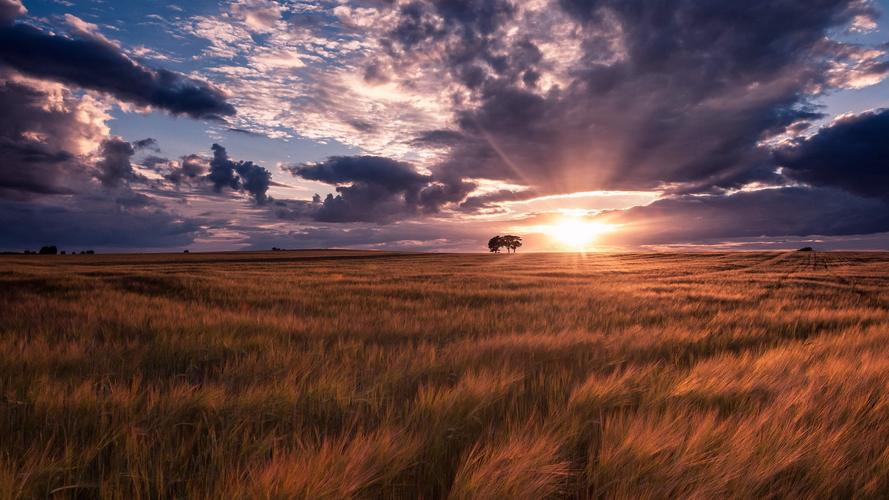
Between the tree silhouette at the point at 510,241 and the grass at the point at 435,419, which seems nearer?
the grass at the point at 435,419

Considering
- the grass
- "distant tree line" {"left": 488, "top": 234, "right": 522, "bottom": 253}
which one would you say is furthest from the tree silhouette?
the grass

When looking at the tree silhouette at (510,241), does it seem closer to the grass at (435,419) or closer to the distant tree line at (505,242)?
the distant tree line at (505,242)

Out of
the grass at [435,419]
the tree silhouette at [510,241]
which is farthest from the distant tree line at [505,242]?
the grass at [435,419]

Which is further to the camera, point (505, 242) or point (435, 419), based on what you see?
point (505, 242)

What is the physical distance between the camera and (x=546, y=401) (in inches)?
A: 119

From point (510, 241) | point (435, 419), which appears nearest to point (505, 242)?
point (510, 241)

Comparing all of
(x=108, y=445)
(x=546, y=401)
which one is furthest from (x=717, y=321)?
(x=108, y=445)

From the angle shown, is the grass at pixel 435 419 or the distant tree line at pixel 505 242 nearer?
the grass at pixel 435 419

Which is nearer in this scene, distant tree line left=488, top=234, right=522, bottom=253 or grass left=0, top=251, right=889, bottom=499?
grass left=0, top=251, right=889, bottom=499

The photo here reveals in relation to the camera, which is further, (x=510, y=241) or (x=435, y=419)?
(x=510, y=241)

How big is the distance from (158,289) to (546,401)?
1257 centimetres

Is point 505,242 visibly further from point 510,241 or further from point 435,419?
point 435,419

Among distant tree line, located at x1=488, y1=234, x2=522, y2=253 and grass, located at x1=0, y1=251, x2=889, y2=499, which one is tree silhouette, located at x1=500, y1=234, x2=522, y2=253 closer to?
distant tree line, located at x1=488, y1=234, x2=522, y2=253

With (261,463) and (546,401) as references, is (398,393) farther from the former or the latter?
(261,463)
